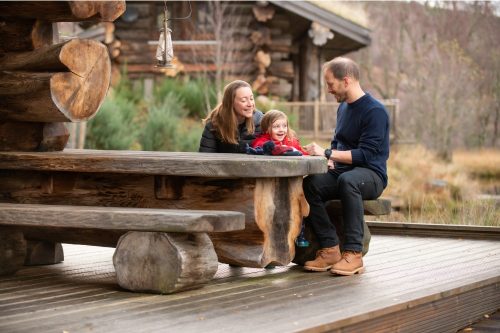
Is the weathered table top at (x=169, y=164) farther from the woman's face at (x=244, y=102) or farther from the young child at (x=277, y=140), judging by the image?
the woman's face at (x=244, y=102)

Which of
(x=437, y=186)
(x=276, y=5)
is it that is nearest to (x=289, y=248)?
(x=437, y=186)

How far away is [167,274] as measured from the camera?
228 inches

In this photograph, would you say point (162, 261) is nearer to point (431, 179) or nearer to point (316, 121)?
point (431, 179)

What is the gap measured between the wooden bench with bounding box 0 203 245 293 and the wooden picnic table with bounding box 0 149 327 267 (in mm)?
319

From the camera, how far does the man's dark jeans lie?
22.1ft

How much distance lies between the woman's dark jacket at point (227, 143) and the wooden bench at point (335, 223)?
28.1 inches

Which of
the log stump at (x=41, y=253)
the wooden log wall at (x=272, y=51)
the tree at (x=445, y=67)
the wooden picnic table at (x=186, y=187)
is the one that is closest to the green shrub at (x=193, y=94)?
the wooden log wall at (x=272, y=51)

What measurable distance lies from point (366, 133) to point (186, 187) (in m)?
1.34

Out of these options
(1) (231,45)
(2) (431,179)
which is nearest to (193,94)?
(1) (231,45)

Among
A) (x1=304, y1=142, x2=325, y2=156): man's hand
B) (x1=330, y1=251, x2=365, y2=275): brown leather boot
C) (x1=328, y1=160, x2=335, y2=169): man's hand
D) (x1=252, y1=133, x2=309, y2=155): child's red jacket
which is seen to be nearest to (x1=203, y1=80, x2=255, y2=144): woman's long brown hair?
(x1=252, y1=133, x2=309, y2=155): child's red jacket

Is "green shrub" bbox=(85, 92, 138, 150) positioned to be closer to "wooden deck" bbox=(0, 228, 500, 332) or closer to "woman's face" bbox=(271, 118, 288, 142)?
"wooden deck" bbox=(0, 228, 500, 332)

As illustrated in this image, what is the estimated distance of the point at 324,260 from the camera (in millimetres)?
6867

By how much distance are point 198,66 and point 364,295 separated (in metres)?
15.7

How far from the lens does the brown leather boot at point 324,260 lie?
22.5 feet
